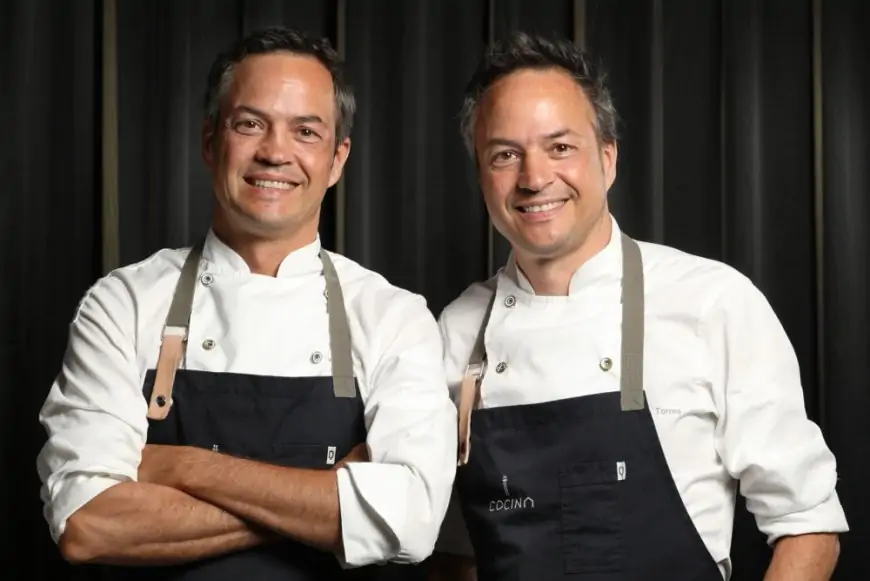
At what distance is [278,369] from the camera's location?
1.96 meters

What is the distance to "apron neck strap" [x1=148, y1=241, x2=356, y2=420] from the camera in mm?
1920

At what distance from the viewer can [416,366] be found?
6.30 feet

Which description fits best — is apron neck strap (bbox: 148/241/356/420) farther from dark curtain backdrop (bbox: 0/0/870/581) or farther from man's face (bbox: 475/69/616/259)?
dark curtain backdrop (bbox: 0/0/870/581)

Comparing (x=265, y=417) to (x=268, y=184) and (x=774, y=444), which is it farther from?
(x=774, y=444)

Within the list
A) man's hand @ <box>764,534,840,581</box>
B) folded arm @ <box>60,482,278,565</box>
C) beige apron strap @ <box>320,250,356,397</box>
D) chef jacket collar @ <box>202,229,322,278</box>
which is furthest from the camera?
chef jacket collar @ <box>202,229,322,278</box>

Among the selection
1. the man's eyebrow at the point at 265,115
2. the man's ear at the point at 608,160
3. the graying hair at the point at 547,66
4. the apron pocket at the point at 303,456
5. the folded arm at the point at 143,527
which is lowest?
the folded arm at the point at 143,527

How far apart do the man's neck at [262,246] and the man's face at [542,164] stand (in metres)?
0.38

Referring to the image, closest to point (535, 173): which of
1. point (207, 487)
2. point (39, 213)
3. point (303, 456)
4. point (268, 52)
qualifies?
point (268, 52)

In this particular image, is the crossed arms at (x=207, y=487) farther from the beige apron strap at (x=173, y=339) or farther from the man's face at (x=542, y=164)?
the man's face at (x=542, y=164)

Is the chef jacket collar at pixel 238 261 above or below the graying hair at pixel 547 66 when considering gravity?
below

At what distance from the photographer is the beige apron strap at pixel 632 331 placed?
6.39ft

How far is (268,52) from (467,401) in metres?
0.76

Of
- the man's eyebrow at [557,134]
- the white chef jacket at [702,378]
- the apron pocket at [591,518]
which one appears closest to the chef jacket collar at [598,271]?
the white chef jacket at [702,378]

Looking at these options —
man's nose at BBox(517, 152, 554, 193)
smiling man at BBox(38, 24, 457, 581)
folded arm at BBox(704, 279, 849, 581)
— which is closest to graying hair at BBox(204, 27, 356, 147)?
smiling man at BBox(38, 24, 457, 581)
